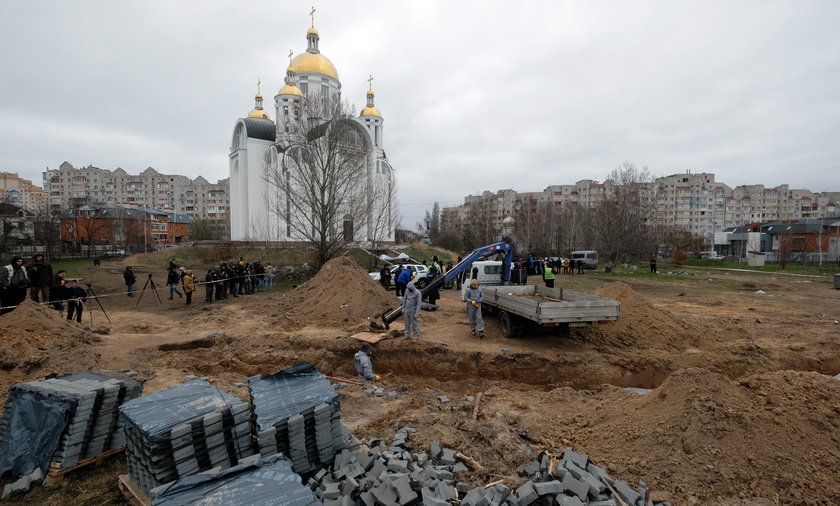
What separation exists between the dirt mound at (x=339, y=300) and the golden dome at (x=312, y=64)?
3182cm

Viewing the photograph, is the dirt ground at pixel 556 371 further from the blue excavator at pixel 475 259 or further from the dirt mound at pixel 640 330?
the blue excavator at pixel 475 259

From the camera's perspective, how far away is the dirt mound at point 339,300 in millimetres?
12594

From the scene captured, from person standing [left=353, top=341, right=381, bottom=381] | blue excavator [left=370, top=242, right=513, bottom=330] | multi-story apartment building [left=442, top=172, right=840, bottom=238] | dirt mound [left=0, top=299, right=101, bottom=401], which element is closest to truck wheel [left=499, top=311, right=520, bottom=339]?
blue excavator [left=370, top=242, right=513, bottom=330]

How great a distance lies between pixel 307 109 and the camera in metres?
21.3

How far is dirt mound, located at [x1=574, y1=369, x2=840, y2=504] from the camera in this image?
421 centimetres

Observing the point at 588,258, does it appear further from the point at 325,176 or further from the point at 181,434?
the point at 181,434

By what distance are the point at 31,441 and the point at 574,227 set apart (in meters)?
56.9

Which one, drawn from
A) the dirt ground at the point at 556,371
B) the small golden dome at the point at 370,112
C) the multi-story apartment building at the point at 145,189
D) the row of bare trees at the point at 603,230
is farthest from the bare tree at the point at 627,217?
the multi-story apartment building at the point at 145,189

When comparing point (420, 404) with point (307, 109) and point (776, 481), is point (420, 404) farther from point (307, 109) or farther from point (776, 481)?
point (307, 109)

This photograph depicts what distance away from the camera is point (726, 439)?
4617mm

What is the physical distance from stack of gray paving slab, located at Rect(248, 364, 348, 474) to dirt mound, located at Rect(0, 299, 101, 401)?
5.06 m

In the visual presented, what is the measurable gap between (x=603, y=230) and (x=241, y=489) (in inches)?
1590

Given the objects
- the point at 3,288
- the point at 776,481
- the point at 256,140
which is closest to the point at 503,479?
the point at 776,481

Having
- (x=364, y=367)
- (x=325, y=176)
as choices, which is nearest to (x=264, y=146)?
(x=325, y=176)
